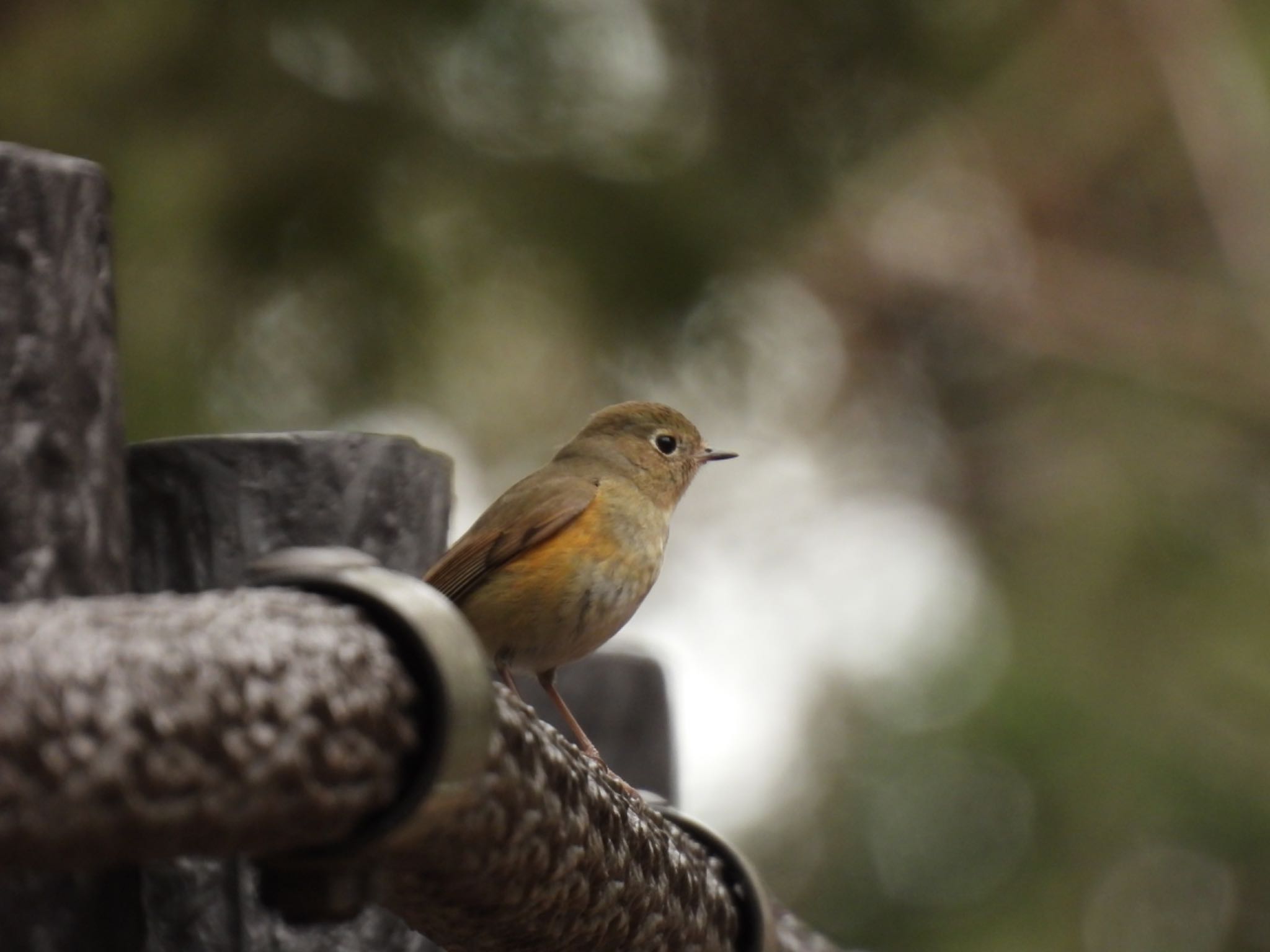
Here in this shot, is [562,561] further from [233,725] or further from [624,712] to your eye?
[233,725]

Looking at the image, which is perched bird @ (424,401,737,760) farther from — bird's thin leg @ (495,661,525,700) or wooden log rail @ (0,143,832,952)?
wooden log rail @ (0,143,832,952)

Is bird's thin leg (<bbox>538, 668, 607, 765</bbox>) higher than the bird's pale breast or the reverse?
the reverse

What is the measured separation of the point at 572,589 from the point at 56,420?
179 centimetres

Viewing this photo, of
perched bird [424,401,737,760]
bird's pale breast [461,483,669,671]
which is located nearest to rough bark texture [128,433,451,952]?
Answer: perched bird [424,401,737,760]

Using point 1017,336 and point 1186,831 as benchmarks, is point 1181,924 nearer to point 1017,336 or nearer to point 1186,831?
point 1186,831

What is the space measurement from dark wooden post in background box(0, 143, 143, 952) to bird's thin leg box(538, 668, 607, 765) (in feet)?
4.39

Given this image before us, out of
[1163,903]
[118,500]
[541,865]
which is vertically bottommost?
[1163,903]

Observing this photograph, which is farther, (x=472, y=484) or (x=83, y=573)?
(x=472, y=484)

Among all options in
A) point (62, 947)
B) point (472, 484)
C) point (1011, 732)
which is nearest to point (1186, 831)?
point (1011, 732)

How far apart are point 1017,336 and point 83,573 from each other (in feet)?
12.8

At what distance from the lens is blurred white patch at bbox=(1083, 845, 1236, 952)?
407cm

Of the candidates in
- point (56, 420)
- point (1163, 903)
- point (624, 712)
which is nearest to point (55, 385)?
point (56, 420)

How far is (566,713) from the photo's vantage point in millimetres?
2814

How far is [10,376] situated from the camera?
126 centimetres
